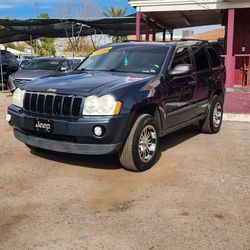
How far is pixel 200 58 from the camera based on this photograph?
7840 mm

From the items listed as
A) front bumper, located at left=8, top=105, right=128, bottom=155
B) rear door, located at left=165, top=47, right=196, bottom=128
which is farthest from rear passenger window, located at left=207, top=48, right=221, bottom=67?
front bumper, located at left=8, top=105, right=128, bottom=155

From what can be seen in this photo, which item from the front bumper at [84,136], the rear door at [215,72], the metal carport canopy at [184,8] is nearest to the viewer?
the front bumper at [84,136]

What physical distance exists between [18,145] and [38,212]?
3.12 meters

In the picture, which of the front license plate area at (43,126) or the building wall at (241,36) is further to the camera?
the building wall at (241,36)

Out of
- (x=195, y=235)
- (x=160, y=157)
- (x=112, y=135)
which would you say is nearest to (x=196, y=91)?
(x=160, y=157)

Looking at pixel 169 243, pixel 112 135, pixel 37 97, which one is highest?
pixel 37 97

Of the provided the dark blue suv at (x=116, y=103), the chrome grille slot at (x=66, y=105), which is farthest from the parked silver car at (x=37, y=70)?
the chrome grille slot at (x=66, y=105)

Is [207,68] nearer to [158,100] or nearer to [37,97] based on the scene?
[158,100]

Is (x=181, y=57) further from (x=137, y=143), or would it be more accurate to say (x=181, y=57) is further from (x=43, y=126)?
(x=43, y=126)

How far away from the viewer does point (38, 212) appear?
4.41 m

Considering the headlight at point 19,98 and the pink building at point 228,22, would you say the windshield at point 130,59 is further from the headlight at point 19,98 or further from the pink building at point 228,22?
the pink building at point 228,22

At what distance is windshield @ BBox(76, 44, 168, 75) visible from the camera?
258 inches

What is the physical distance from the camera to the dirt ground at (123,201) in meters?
3.83

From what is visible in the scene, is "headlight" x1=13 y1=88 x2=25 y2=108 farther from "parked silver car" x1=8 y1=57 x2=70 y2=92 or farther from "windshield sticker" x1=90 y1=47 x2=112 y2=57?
"parked silver car" x1=8 y1=57 x2=70 y2=92
